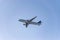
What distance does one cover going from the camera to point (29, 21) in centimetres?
2856

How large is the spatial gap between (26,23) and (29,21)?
0.79 metres

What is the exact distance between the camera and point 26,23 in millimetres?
28469
